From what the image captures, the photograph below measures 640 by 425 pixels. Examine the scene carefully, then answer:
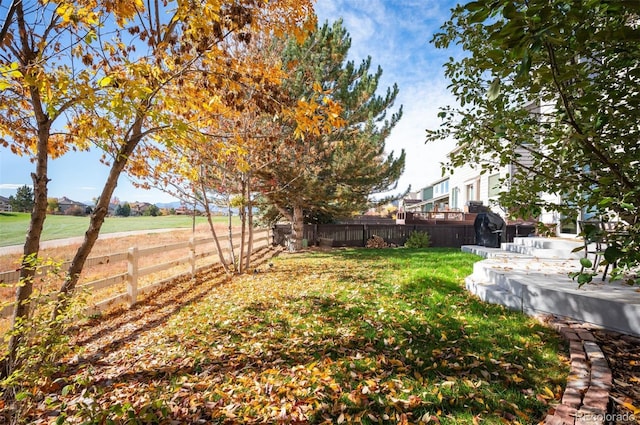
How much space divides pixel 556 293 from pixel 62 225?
638 inches

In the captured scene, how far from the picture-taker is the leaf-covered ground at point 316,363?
96.9 inches

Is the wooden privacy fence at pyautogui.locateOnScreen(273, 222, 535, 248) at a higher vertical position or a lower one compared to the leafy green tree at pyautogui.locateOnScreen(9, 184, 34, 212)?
lower

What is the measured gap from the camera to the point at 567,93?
7.72ft

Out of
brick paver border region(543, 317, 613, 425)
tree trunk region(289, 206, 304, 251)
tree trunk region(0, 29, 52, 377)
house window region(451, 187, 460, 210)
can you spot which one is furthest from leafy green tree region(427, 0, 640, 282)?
house window region(451, 187, 460, 210)

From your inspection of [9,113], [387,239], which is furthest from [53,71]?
[387,239]

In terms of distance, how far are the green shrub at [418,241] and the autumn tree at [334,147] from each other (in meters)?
3.40

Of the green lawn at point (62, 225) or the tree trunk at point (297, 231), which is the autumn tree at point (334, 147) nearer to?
the tree trunk at point (297, 231)

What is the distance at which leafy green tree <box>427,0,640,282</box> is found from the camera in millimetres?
1367

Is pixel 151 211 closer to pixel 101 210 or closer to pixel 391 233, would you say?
pixel 391 233

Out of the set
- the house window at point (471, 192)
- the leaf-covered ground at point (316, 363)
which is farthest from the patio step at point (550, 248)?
the house window at point (471, 192)

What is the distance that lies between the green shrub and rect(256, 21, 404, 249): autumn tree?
340 cm

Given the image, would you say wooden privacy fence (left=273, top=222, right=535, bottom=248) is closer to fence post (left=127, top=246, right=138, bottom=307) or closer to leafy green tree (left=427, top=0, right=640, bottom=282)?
fence post (left=127, top=246, right=138, bottom=307)

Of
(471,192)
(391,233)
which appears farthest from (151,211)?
(471,192)

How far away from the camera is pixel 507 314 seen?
4.28 m
